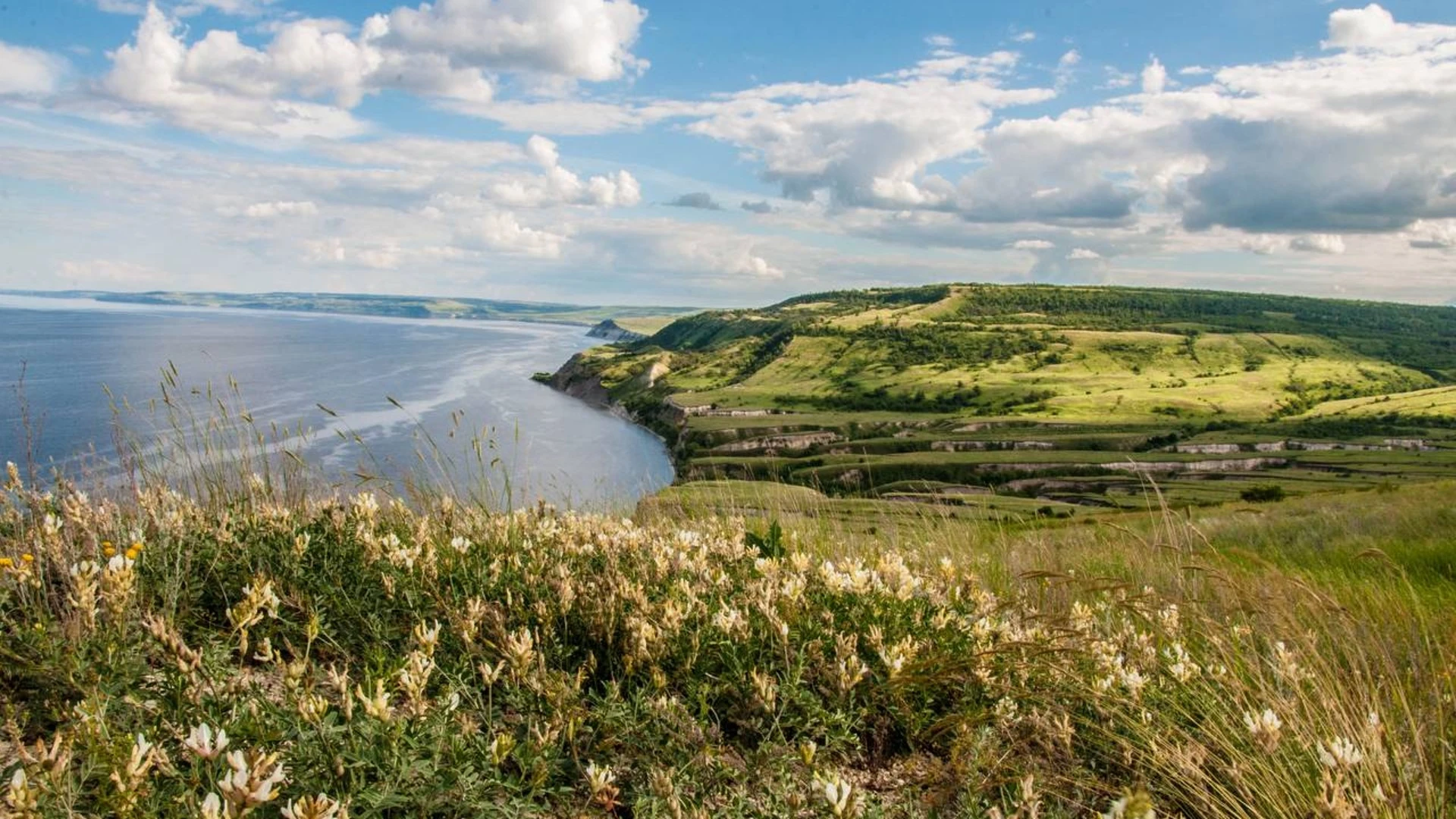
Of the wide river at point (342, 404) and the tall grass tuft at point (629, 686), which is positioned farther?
the wide river at point (342, 404)

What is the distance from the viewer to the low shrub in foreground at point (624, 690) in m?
2.84

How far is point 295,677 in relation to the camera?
3.12m

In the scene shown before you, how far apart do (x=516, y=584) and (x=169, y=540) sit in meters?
2.37

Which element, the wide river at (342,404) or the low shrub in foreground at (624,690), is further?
the wide river at (342,404)

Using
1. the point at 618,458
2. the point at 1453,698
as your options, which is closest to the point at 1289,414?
the point at 618,458

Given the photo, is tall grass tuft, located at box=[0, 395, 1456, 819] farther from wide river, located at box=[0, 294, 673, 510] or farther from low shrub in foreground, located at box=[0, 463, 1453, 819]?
wide river, located at box=[0, 294, 673, 510]

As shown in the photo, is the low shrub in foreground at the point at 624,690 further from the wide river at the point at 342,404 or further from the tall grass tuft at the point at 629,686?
the wide river at the point at 342,404

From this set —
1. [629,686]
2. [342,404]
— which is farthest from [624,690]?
[342,404]

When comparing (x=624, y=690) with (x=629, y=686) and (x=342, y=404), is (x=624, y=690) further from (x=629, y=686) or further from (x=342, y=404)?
(x=342, y=404)

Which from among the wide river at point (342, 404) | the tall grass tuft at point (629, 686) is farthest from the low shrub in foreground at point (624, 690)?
the wide river at point (342, 404)

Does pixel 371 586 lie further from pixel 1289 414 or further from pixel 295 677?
pixel 1289 414

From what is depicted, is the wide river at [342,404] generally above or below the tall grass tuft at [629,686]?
below

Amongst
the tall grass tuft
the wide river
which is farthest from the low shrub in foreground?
the wide river

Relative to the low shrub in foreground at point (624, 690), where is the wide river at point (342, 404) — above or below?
below
